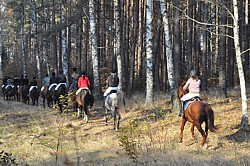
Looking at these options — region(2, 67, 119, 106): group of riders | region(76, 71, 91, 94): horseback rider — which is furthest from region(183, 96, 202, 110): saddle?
region(76, 71, 91, 94): horseback rider

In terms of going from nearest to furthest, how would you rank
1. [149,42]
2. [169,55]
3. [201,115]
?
[201,115]
[169,55]
[149,42]

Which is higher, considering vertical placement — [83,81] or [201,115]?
[83,81]

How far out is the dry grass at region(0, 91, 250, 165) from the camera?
30.5 ft

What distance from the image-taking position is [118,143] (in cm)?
1228

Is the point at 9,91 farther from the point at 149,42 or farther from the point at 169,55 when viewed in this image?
the point at 169,55

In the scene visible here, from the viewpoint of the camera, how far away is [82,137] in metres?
14.0

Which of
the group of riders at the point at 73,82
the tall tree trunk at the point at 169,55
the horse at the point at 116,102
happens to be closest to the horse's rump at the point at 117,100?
the horse at the point at 116,102

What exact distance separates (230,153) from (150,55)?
9.03m

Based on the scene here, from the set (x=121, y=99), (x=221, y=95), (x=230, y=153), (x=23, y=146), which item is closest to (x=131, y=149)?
(x=230, y=153)

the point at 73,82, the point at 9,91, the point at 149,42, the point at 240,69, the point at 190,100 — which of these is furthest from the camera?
the point at 9,91

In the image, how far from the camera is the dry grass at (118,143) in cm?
930

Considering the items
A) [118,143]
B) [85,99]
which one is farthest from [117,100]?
[118,143]

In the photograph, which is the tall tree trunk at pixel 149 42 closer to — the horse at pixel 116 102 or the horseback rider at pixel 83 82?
the horseback rider at pixel 83 82

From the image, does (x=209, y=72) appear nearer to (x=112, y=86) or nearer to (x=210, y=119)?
(x=112, y=86)
